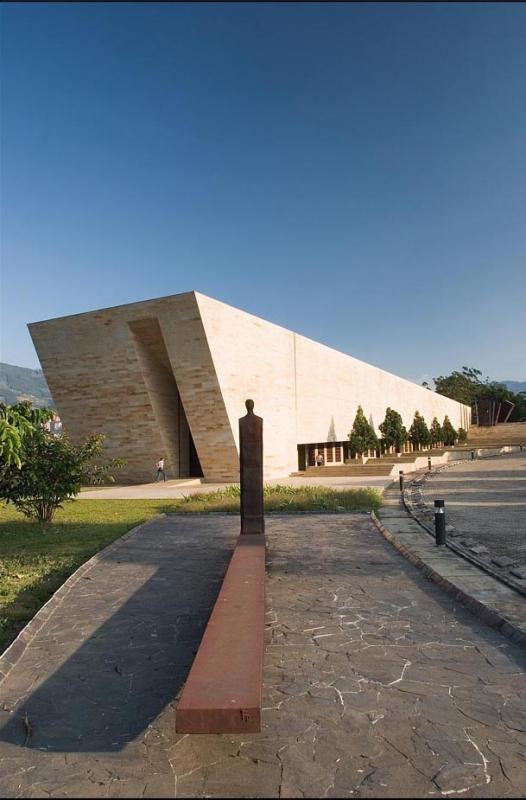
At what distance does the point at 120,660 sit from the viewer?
5.09 metres

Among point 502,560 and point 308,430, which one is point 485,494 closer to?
point 502,560

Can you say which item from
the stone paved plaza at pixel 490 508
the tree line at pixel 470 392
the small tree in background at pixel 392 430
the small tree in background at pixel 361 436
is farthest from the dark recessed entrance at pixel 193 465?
the tree line at pixel 470 392

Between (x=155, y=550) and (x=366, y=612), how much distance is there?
4974 mm

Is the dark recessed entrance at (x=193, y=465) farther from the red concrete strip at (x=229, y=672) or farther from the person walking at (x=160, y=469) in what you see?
the red concrete strip at (x=229, y=672)

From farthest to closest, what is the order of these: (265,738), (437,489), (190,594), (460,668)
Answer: (437,489)
(190,594)
(460,668)
(265,738)

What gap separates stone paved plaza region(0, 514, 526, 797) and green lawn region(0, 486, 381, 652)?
0.55m

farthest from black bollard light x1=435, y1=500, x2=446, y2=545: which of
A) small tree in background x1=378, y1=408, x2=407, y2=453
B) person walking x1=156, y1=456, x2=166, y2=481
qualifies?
small tree in background x1=378, y1=408, x2=407, y2=453

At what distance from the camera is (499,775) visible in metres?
3.18

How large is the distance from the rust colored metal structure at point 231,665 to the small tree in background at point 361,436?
3080cm

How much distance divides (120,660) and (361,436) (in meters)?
34.1

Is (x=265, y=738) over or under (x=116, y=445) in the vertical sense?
under

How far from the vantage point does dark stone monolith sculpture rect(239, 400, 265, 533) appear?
9.87 m

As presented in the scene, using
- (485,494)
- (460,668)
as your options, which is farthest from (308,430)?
(460,668)

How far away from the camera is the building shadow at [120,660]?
3.89 meters
